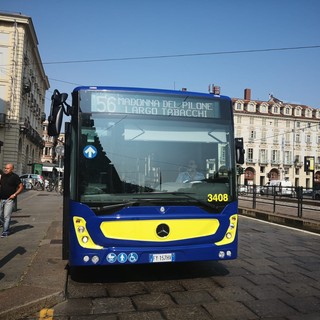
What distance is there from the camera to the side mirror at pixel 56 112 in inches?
205

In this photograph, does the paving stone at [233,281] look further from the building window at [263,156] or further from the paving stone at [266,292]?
the building window at [263,156]

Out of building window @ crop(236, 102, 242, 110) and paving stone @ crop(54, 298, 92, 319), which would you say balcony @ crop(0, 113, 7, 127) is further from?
building window @ crop(236, 102, 242, 110)

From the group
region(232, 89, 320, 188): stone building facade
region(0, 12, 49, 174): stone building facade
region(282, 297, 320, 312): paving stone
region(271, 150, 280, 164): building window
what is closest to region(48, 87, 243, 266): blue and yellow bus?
region(282, 297, 320, 312): paving stone

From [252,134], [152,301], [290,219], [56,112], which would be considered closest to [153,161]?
[56,112]

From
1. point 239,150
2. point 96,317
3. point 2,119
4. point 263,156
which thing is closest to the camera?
point 96,317

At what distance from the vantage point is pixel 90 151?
515 cm

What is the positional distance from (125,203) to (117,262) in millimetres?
763

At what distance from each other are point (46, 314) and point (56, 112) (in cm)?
258

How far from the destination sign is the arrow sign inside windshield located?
535mm

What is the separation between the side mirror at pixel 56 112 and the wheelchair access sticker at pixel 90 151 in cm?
47

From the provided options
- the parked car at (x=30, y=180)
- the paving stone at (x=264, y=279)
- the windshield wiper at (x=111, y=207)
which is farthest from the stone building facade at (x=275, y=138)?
the windshield wiper at (x=111, y=207)

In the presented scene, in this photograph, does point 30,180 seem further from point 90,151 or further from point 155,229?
point 155,229

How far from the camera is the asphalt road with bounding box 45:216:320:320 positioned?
426cm

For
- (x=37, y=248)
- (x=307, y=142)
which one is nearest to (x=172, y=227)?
(x=37, y=248)
